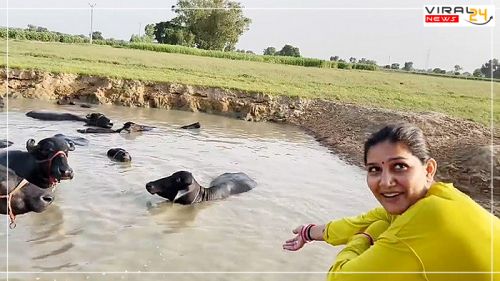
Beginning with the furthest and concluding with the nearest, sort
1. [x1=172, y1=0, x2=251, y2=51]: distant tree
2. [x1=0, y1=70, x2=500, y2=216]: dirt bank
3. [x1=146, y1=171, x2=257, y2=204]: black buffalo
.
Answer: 1. [x1=172, y1=0, x2=251, y2=51]: distant tree
2. [x1=0, y1=70, x2=500, y2=216]: dirt bank
3. [x1=146, y1=171, x2=257, y2=204]: black buffalo

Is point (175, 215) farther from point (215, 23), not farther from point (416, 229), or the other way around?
point (215, 23)

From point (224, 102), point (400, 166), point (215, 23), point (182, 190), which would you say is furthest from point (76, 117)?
point (215, 23)

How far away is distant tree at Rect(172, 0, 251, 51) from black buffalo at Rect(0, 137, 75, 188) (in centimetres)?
4384

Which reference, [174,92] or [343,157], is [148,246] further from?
[174,92]

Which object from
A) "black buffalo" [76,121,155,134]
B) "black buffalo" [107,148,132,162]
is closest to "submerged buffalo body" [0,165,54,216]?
"black buffalo" [107,148,132,162]

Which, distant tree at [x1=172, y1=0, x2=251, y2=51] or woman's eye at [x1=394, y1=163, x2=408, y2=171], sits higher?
distant tree at [x1=172, y1=0, x2=251, y2=51]

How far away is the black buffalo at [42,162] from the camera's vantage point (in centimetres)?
549

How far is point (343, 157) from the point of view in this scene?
1009 cm

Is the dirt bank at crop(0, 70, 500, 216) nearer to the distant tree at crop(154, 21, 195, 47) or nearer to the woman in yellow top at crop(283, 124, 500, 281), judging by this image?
the woman in yellow top at crop(283, 124, 500, 281)

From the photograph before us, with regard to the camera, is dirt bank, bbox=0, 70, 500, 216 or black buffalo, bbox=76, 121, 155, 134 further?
dirt bank, bbox=0, 70, 500, 216

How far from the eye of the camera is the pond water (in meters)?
4.41

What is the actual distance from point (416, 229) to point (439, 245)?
0.32 feet

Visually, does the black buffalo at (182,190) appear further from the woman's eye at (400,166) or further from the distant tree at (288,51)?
the distant tree at (288,51)

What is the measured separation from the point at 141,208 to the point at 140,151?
3.41 meters
